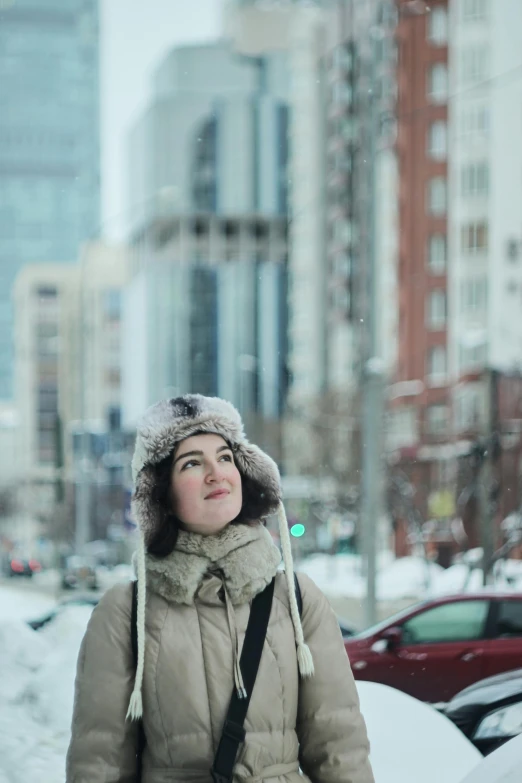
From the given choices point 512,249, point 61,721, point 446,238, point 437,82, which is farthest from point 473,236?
point 61,721

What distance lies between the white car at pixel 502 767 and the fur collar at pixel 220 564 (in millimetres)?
1013

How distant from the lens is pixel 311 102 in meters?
84.9

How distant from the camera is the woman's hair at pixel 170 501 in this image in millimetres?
2859

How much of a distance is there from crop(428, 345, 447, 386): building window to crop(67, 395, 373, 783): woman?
42.5m

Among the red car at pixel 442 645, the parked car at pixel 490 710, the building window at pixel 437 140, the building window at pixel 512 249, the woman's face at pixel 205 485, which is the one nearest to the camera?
the woman's face at pixel 205 485

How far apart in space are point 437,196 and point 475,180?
256 inches

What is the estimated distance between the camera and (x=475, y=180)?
140 ft

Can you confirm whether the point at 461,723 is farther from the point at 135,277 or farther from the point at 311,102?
the point at 135,277

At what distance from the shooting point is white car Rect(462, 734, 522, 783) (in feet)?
10.5

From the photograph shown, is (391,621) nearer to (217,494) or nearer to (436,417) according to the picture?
(217,494)

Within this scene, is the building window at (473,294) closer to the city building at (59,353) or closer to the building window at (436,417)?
the building window at (436,417)

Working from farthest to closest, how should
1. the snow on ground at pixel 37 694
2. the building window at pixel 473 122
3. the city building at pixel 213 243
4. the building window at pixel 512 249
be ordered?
the city building at pixel 213 243 → the building window at pixel 473 122 → the building window at pixel 512 249 → the snow on ground at pixel 37 694

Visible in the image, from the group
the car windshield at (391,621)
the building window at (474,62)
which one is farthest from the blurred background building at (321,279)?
the car windshield at (391,621)

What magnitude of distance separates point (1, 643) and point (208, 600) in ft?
9.11
